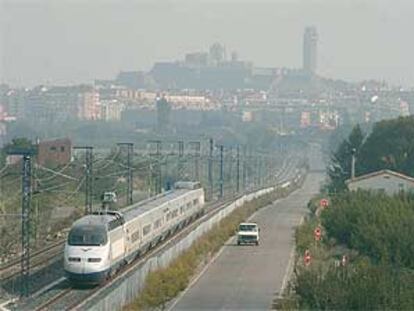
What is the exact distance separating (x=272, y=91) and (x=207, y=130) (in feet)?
248

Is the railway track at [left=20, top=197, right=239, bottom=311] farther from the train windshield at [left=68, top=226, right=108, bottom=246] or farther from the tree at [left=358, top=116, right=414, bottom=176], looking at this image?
the tree at [left=358, top=116, right=414, bottom=176]

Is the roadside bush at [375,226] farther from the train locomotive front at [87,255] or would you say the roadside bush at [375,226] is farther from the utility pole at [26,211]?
the utility pole at [26,211]

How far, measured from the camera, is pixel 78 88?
111000 millimetres

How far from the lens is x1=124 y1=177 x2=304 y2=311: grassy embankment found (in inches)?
476

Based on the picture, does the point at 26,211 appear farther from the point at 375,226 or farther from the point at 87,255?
the point at 375,226

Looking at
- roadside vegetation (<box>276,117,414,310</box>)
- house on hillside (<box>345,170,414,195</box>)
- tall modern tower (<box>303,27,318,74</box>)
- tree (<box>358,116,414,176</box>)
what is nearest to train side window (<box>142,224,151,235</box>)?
roadside vegetation (<box>276,117,414,310</box>)

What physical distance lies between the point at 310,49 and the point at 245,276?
584ft

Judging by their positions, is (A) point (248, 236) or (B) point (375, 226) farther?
(A) point (248, 236)

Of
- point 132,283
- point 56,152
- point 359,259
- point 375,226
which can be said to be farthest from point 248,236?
point 56,152

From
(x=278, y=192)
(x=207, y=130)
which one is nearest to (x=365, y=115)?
(x=207, y=130)

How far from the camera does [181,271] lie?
1398 cm

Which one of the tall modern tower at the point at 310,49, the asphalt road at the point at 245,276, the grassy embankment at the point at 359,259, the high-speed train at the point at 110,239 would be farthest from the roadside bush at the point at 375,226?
the tall modern tower at the point at 310,49

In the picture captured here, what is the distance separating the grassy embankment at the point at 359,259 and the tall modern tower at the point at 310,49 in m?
168

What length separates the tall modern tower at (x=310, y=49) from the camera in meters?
189
